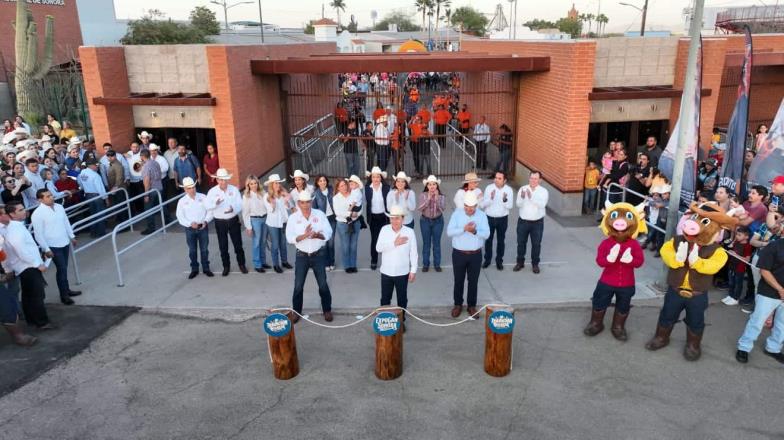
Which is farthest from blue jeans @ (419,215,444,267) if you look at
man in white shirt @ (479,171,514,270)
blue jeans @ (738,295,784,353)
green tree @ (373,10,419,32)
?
green tree @ (373,10,419,32)

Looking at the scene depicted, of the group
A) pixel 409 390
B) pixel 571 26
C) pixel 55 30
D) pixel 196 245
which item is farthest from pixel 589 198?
pixel 571 26

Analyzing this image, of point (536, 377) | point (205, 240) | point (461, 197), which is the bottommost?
point (536, 377)

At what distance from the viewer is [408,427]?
5.08 metres

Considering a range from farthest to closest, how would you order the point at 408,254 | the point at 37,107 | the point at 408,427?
the point at 37,107, the point at 408,254, the point at 408,427

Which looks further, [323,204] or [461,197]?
[323,204]

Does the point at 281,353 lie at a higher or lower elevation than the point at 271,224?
lower

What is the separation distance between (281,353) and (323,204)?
10.4 ft

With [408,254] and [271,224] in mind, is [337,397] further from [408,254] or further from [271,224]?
[271,224]

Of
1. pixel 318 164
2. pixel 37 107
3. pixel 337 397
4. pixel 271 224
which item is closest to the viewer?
pixel 337 397

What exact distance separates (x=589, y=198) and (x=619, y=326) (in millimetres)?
5009

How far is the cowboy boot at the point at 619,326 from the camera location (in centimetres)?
649

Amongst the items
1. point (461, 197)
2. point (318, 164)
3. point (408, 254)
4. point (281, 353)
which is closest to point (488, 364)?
point (408, 254)

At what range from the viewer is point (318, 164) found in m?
15.8

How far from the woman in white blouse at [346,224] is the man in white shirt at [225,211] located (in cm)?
150
